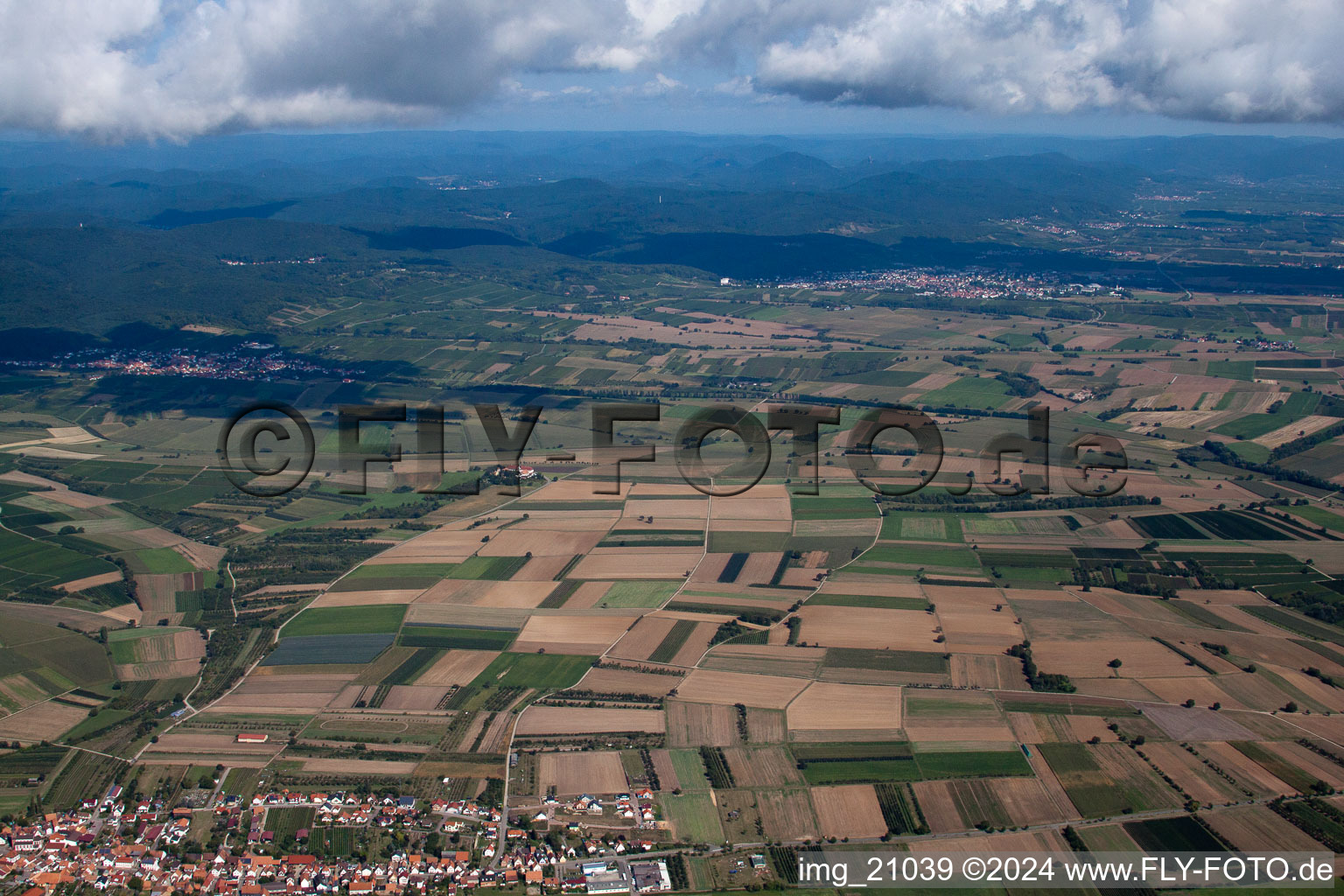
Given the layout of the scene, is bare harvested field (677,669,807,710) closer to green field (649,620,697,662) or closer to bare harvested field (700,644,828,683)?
bare harvested field (700,644,828,683)

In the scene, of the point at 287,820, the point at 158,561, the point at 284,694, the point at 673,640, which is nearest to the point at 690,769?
the point at 673,640

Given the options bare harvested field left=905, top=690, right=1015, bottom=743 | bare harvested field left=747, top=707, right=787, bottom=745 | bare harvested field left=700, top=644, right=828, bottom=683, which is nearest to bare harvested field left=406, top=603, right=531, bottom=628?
bare harvested field left=700, top=644, right=828, bottom=683

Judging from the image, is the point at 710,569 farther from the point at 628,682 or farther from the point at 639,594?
the point at 628,682

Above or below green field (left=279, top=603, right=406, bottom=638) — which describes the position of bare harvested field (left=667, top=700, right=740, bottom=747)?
below

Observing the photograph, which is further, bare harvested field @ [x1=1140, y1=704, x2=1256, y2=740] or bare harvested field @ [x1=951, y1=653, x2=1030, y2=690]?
bare harvested field @ [x1=951, y1=653, x2=1030, y2=690]

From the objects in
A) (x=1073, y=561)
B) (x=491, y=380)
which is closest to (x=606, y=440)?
(x=491, y=380)

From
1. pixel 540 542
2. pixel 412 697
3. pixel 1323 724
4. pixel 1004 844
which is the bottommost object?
pixel 1004 844

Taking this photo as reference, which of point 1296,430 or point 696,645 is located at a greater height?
point 1296,430
